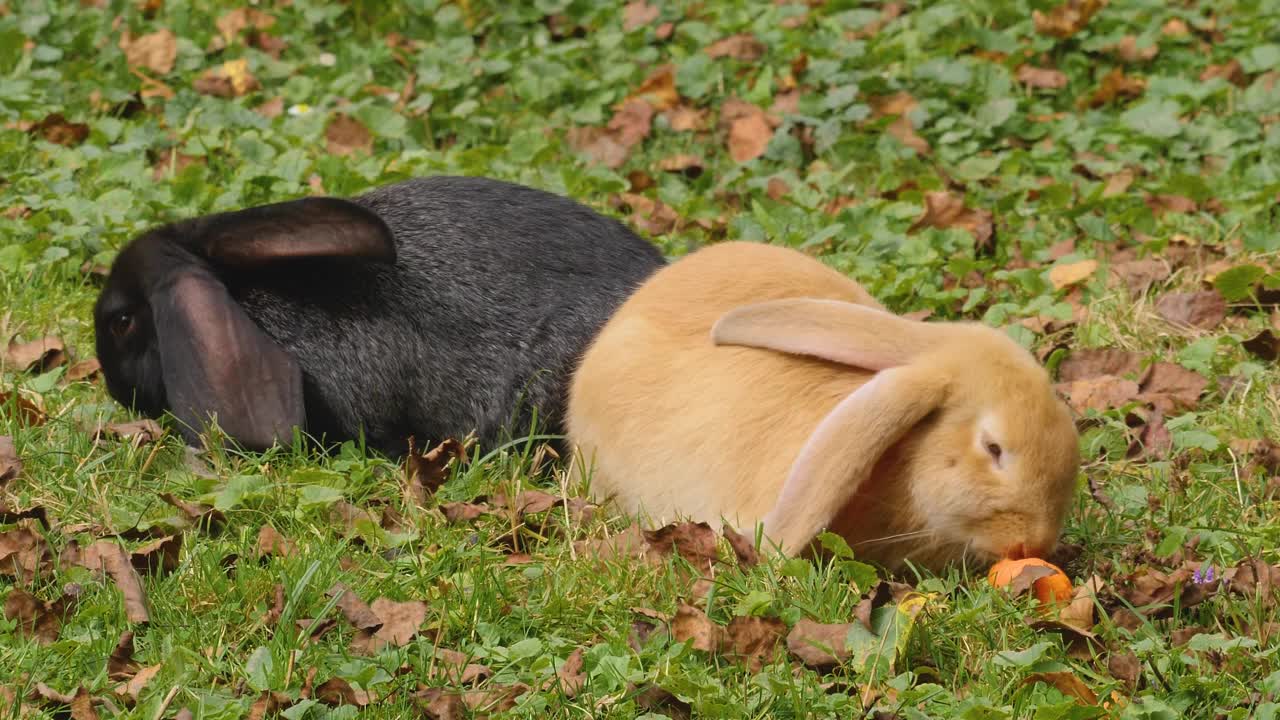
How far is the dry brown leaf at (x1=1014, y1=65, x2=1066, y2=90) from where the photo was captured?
7.82 m

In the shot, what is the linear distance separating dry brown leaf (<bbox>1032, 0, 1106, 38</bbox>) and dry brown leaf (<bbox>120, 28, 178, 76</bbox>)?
4637 mm

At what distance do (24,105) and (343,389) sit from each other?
3403mm

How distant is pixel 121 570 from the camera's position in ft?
12.2

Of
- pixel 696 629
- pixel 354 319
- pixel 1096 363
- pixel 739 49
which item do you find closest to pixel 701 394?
pixel 696 629

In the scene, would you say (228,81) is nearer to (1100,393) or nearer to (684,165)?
(684,165)

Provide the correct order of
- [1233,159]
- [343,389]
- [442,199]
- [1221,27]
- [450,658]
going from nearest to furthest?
[450,658] < [343,389] < [442,199] < [1233,159] < [1221,27]

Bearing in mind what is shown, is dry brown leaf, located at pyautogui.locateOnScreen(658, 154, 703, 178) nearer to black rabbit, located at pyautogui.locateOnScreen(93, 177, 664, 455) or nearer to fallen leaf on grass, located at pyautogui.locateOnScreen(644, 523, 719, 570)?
black rabbit, located at pyautogui.locateOnScreen(93, 177, 664, 455)

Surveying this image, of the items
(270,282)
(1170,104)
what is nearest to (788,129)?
(1170,104)

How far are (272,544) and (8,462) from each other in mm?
932

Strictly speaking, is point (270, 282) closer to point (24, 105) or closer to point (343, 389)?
point (343, 389)

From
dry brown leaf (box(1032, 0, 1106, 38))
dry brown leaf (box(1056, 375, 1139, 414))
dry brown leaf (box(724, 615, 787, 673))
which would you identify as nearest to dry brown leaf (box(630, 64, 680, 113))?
dry brown leaf (box(1032, 0, 1106, 38))

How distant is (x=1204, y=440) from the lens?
457 centimetres

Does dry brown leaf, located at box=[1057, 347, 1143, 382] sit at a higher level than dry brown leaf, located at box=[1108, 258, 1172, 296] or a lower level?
lower

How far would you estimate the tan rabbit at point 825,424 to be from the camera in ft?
12.0
